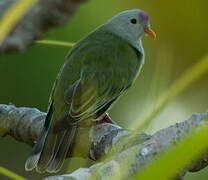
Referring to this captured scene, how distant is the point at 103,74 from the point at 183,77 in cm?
133

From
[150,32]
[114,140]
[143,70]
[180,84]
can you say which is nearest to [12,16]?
[180,84]

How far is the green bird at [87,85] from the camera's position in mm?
1526

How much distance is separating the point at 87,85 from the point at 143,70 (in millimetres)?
670

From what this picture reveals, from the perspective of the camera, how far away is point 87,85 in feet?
5.62

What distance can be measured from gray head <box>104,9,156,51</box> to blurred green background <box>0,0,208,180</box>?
42mm

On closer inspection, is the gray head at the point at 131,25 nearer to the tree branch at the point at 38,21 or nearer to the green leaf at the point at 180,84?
the green leaf at the point at 180,84

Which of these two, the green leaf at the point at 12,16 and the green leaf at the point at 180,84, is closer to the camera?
the green leaf at the point at 12,16

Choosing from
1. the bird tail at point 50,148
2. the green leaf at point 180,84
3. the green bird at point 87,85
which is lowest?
the bird tail at point 50,148

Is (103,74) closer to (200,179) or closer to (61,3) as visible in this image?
(200,179)

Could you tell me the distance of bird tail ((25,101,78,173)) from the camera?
4.80ft

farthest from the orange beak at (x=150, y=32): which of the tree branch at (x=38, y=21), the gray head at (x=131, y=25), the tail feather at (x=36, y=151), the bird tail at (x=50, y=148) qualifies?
the tree branch at (x=38, y=21)

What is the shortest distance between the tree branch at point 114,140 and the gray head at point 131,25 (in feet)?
2.26

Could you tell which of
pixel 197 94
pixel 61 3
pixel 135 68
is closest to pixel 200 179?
pixel 197 94

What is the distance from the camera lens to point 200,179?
6.21 ft
